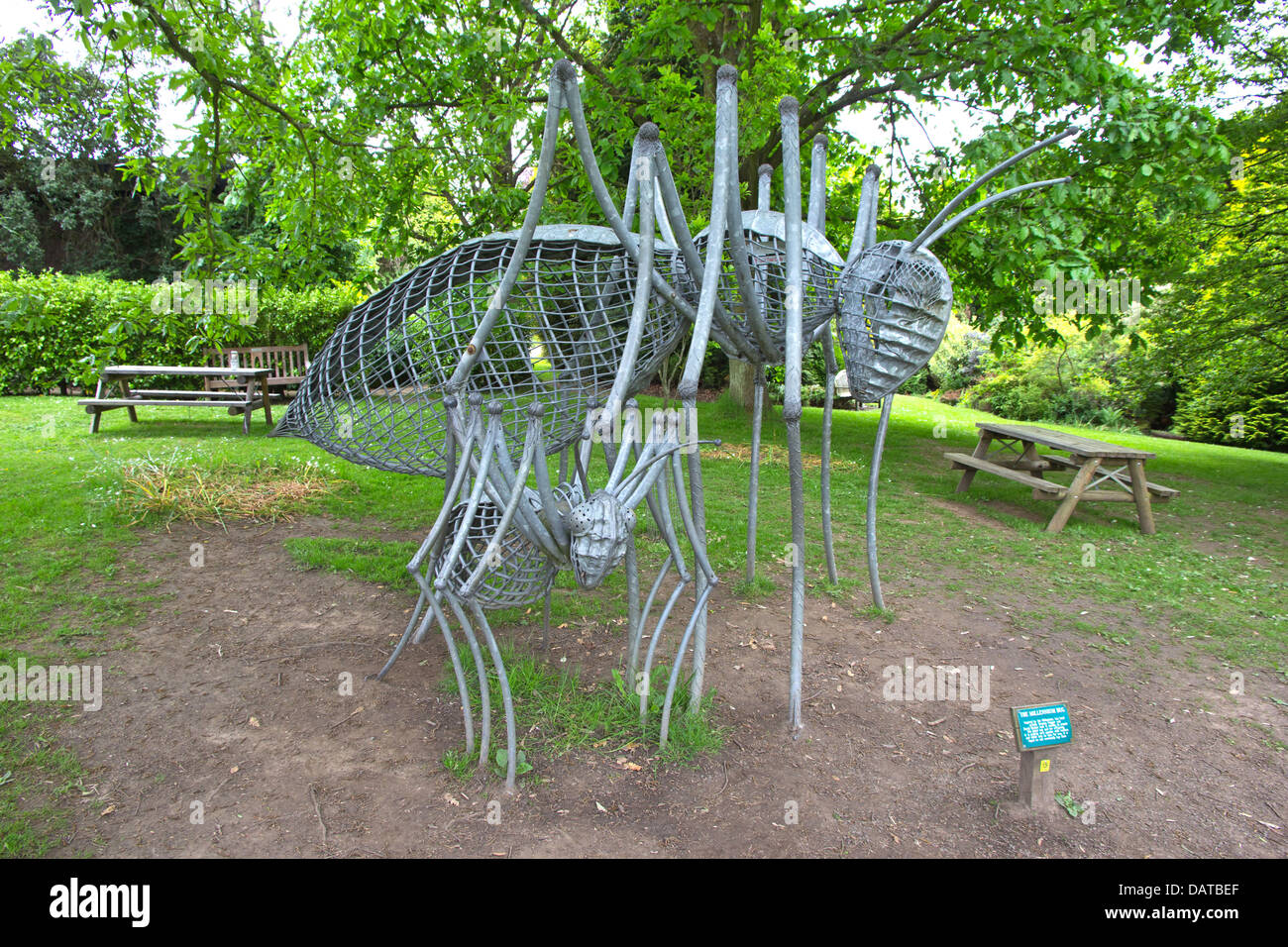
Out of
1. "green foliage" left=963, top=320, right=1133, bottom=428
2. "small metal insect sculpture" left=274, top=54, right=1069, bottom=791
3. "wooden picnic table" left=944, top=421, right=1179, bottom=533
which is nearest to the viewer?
"small metal insect sculpture" left=274, top=54, right=1069, bottom=791

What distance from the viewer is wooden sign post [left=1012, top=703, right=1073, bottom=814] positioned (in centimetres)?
257

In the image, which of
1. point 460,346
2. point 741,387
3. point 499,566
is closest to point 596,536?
point 499,566

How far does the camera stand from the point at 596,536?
98.7 inches

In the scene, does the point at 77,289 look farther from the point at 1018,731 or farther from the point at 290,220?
the point at 1018,731

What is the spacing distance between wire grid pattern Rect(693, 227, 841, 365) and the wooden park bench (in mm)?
8910

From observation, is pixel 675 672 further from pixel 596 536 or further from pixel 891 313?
pixel 891 313

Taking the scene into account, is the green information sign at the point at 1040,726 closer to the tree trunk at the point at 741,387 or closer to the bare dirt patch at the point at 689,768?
the bare dirt patch at the point at 689,768

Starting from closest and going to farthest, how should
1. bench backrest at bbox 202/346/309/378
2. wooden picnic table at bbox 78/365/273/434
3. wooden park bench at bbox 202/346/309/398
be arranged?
1. wooden picnic table at bbox 78/365/273/434
2. wooden park bench at bbox 202/346/309/398
3. bench backrest at bbox 202/346/309/378

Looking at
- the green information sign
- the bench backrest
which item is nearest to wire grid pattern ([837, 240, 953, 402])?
the green information sign

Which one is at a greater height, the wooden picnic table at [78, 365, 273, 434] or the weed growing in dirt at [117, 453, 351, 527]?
the wooden picnic table at [78, 365, 273, 434]

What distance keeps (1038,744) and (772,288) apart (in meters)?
2.22

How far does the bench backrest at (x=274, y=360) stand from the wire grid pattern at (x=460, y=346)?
8723 mm

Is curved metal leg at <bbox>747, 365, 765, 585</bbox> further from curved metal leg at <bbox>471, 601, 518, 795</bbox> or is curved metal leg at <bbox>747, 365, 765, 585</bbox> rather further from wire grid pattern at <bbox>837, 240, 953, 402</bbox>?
curved metal leg at <bbox>471, 601, 518, 795</bbox>

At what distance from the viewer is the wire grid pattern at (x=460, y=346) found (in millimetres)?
2969
